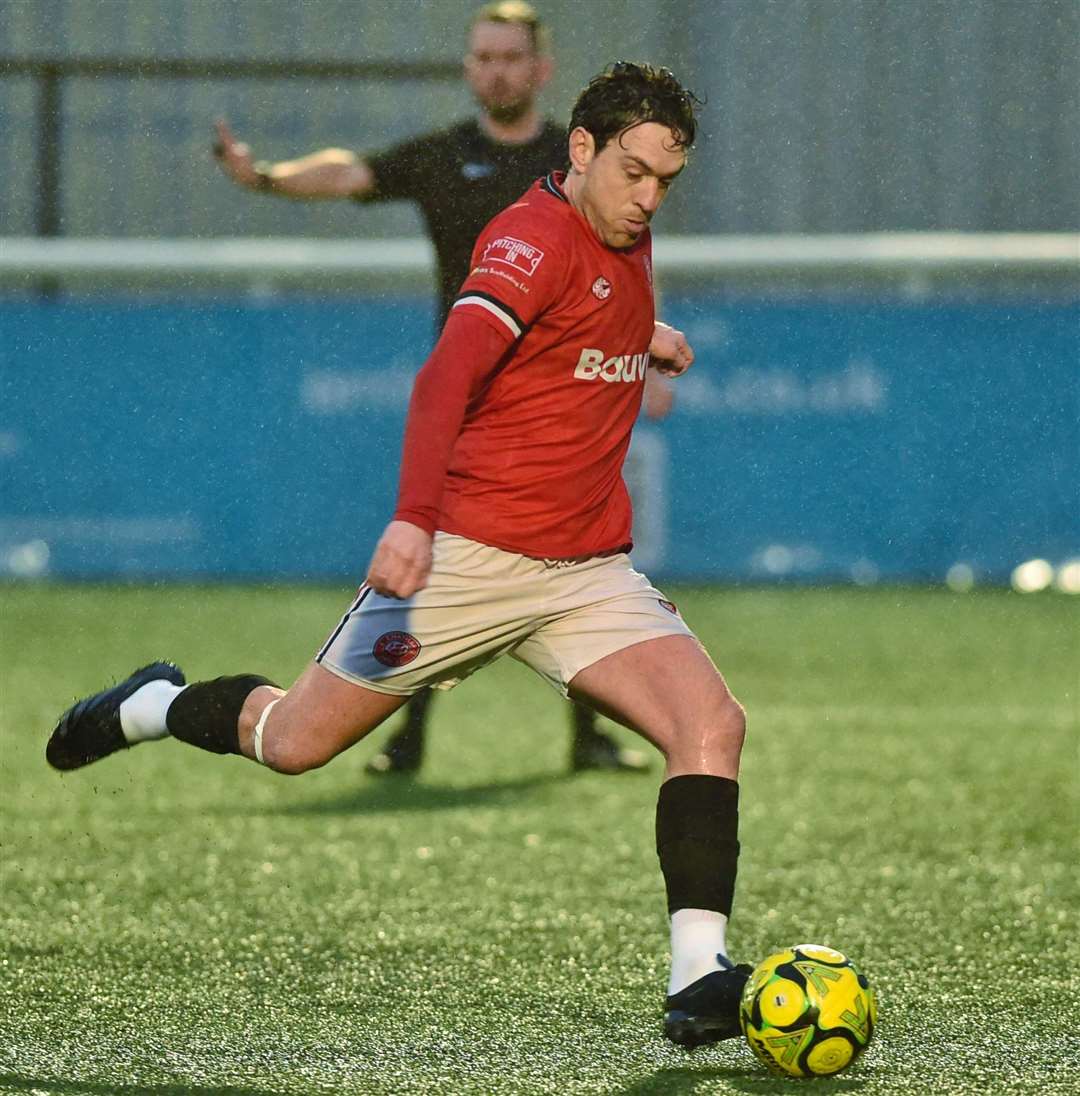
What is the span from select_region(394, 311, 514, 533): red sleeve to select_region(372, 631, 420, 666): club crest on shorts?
0.37 meters

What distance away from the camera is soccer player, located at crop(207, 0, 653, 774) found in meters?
5.94

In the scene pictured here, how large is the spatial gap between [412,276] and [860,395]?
2432mm

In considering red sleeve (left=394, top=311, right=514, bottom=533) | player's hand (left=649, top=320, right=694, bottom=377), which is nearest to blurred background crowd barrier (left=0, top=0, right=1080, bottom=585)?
player's hand (left=649, top=320, right=694, bottom=377)

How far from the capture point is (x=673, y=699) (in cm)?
369

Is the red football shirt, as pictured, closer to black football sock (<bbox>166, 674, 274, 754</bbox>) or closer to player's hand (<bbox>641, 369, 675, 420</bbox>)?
black football sock (<bbox>166, 674, 274, 754</bbox>)

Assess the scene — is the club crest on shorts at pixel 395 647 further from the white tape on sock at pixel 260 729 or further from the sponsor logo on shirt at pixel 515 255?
the sponsor logo on shirt at pixel 515 255

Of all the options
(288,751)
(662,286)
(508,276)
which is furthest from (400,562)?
(662,286)

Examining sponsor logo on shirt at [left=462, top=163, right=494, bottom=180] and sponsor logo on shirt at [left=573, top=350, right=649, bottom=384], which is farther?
sponsor logo on shirt at [left=462, top=163, right=494, bottom=180]

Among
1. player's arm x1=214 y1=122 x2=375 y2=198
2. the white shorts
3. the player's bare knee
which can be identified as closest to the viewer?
the white shorts

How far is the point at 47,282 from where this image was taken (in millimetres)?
10836

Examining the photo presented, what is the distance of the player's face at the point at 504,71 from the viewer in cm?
594

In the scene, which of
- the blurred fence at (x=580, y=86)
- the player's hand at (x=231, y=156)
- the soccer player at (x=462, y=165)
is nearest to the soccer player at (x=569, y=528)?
the soccer player at (x=462, y=165)

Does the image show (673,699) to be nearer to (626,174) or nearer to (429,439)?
(429,439)

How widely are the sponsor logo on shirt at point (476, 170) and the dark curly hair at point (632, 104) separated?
2290 mm
